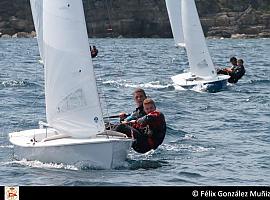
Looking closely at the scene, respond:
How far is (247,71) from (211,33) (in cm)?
5759

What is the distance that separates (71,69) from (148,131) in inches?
70.7

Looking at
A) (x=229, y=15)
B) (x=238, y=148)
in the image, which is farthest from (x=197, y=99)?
(x=229, y=15)

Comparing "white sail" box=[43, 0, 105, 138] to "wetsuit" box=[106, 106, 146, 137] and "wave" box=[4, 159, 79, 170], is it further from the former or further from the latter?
"wetsuit" box=[106, 106, 146, 137]

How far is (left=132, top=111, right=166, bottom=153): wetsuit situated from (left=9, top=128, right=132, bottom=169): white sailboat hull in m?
0.91

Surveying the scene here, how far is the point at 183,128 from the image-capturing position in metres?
19.3

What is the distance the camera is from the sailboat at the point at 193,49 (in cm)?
2938

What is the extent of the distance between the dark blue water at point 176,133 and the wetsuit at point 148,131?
→ 0.22 meters

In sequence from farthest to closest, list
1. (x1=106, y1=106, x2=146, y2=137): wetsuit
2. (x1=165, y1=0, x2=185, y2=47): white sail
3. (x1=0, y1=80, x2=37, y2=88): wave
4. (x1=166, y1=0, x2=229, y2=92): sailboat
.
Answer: (x1=165, y1=0, x2=185, y2=47): white sail → (x1=0, y1=80, x2=37, y2=88): wave → (x1=166, y1=0, x2=229, y2=92): sailboat → (x1=106, y1=106, x2=146, y2=137): wetsuit

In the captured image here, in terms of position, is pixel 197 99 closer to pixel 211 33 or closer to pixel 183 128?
pixel 183 128

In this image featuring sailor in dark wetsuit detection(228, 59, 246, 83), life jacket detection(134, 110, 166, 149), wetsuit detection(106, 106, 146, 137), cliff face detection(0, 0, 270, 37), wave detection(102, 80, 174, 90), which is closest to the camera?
life jacket detection(134, 110, 166, 149)

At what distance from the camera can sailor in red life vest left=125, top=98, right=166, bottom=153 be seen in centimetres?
1426

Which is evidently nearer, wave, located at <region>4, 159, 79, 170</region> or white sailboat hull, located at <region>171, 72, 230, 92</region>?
wave, located at <region>4, 159, 79, 170</region>
